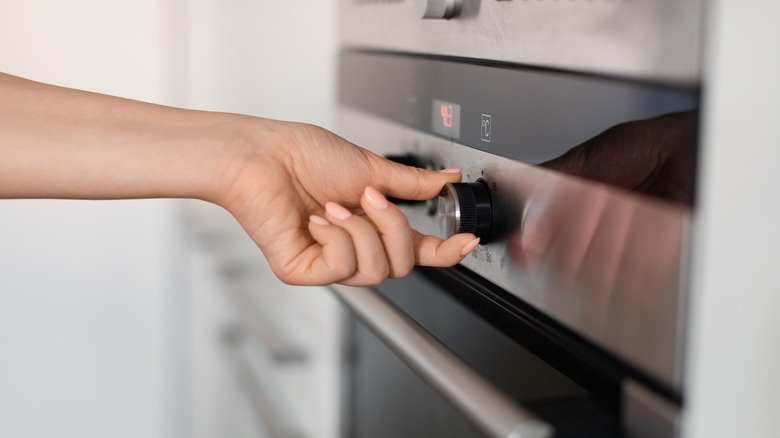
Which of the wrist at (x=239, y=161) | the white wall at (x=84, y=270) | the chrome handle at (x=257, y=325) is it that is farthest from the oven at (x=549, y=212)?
the white wall at (x=84, y=270)

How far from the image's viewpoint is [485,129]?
58 centimetres

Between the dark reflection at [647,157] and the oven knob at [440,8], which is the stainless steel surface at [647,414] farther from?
the oven knob at [440,8]

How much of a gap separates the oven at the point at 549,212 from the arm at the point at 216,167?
0.05m

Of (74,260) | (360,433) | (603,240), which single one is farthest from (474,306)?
(74,260)

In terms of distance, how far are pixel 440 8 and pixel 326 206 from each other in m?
0.17

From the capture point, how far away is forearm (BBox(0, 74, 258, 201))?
0.63 meters

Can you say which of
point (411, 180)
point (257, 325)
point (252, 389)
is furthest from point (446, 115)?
point (252, 389)

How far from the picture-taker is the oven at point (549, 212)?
0.41m

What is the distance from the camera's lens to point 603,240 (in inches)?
18.1

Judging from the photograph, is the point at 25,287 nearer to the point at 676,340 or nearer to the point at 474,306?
the point at 474,306

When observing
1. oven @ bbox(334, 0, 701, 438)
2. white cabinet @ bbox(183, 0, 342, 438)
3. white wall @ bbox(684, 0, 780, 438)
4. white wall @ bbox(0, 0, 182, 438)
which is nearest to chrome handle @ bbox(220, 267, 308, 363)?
white cabinet @ bbox(183, 0, 342, 438)

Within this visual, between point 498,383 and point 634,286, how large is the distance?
16 centimetres

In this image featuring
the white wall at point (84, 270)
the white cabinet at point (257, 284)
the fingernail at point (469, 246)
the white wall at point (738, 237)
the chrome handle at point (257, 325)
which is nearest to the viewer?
the white wall at point (738, 237)

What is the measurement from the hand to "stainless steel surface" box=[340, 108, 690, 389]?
1.4 inches
